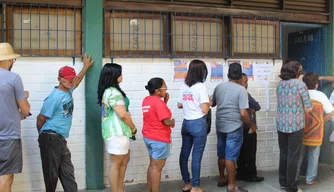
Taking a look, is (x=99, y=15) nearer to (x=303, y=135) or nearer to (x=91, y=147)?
(x=91, y=147)

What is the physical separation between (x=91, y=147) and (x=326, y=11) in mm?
4483

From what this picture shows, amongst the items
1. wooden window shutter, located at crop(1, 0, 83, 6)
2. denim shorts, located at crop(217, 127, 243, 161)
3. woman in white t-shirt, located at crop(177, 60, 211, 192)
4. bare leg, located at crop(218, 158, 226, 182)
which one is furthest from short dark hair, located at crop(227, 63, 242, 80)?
wooden window shutter, located at crop(1, 0, 83, 6)

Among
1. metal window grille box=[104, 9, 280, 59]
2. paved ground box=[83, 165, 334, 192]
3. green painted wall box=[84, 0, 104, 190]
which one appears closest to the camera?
green painted wall box=[84, 0, 104, 190]

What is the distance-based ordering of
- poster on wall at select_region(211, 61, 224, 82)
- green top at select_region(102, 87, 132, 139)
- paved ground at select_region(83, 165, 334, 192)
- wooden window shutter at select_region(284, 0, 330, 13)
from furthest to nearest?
wooden window shutter at select_region(284, 0, 330, 13), poster on wall at select_region(211, 61, 224, 82), paved ground at select_region(83, 165, 334, 192), green top at select_region(102, 87, 132, 139)

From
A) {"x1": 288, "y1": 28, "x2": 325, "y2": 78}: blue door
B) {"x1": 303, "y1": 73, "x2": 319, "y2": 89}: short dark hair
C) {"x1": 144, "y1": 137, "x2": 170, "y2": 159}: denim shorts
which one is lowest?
{"x1": 144, "y1": 137, "x2": 170, "y2": 159}: denim shorts

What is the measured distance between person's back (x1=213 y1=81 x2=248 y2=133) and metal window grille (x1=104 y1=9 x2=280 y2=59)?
0.94 meters

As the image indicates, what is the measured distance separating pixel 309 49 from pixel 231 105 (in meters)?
2.67

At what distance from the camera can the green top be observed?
3.91 metres

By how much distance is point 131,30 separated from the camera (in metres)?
5.04

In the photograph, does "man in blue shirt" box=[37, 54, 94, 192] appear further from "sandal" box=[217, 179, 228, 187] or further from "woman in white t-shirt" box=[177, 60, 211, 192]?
"sandal" box=[217, 179, 228, 187]

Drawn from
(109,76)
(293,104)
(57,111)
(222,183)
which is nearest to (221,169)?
(222,183)

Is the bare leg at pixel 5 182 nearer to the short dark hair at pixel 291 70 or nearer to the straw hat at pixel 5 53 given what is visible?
the straw hat at pixel 5 53

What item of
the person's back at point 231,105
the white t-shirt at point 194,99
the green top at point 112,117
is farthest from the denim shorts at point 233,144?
the green top at point 112,117

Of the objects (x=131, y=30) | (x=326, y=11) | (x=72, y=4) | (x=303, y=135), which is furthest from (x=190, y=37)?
(x=326, y=11)
